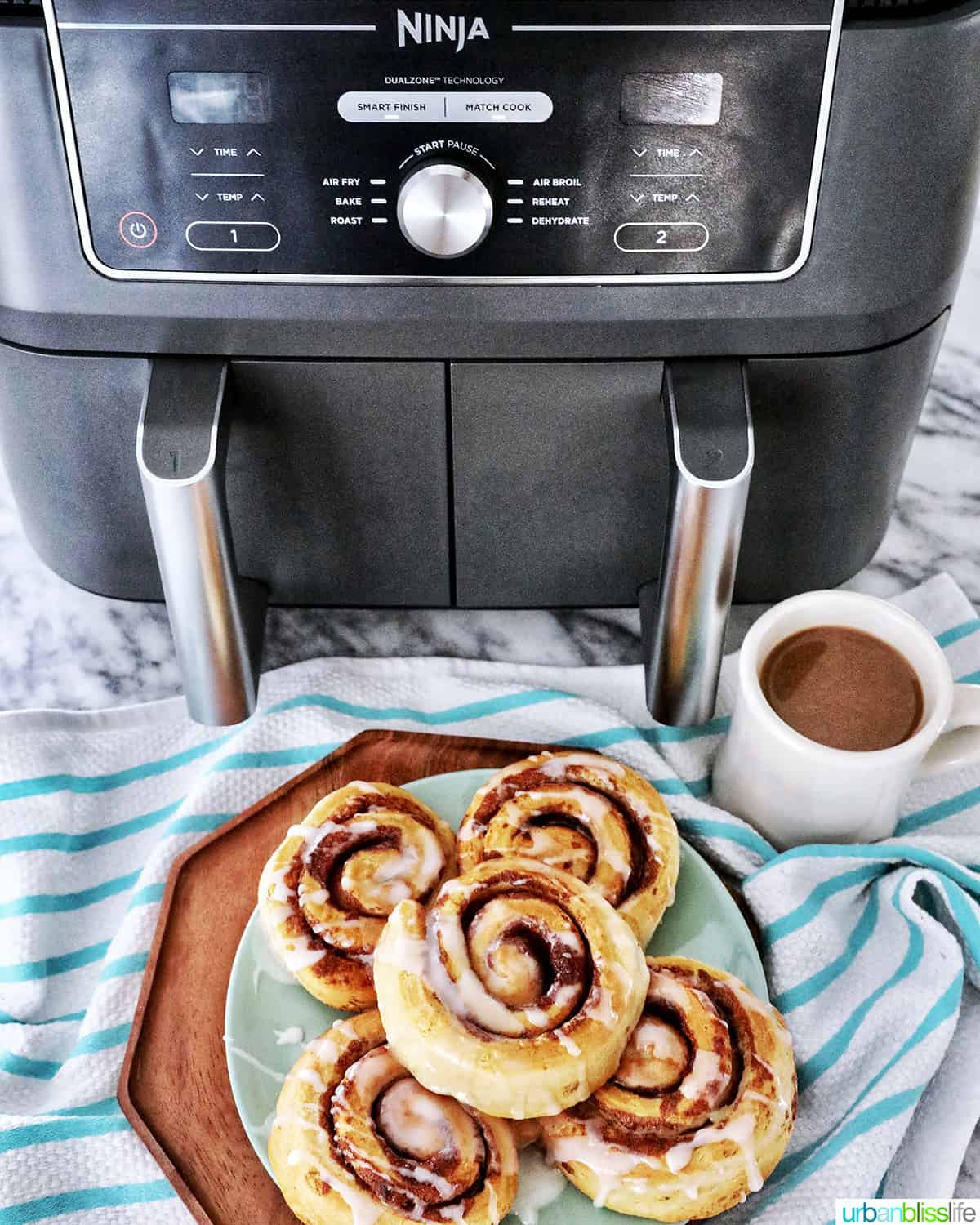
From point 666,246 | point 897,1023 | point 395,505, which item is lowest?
point 897,1023

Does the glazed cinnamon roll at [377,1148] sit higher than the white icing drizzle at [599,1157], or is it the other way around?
the glazed cinnamon roll at [377,1148]

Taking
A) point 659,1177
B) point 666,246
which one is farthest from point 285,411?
point 659,1177

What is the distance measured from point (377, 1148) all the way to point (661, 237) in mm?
380

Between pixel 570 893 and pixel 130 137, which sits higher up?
pixel 130 137

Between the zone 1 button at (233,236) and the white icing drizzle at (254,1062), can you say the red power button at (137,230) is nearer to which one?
the zone 1 button at (233,236)

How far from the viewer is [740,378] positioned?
1.92 feet

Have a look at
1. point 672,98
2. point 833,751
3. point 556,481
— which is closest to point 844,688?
point 833,751

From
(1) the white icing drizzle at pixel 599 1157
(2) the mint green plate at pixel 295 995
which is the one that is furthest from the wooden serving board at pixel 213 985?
(1) the white icing drizzle at pixel 599 1157

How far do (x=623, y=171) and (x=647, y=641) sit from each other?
0.24 meters

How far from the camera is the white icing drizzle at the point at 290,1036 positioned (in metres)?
0.58

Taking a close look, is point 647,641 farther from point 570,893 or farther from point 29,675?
point 29,675

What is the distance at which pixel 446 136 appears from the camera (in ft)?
1.71

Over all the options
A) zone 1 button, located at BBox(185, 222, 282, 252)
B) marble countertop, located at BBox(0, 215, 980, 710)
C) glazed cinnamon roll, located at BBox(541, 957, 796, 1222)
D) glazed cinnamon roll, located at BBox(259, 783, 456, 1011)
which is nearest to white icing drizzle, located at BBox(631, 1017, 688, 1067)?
glazed cinnamon roll, located at BBox(541, 957, 796, 1222)

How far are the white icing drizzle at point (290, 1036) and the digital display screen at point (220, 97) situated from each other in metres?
0.38
